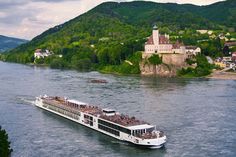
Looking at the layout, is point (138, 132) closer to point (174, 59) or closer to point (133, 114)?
point (133, 114)

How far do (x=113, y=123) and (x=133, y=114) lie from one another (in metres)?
9.50

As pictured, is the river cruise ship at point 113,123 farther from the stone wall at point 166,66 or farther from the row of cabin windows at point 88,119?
the stone wall at point 166,66

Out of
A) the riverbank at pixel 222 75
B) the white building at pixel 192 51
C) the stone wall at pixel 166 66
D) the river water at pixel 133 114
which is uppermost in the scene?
the white building at pixel 192 51

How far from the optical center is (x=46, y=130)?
42062mm

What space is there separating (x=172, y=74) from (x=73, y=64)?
4011 cm

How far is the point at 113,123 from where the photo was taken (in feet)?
127

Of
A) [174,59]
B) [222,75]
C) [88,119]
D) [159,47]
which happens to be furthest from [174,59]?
[88,119]

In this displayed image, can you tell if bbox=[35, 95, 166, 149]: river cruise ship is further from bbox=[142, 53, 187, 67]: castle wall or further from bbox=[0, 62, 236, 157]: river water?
bbox=[142, 53, 187, 67]: castle wall

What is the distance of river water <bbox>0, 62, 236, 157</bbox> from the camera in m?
34.7

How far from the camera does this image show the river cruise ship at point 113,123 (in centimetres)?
3531

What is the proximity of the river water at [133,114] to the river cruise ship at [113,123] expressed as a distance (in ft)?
1.99

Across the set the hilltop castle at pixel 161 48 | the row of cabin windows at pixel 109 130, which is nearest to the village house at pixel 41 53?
the hilltop castle at pixel 161 48

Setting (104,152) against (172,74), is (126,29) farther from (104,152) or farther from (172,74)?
(104,152)

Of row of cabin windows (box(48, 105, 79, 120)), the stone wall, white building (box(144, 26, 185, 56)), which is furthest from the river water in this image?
white building (box(144, 26, 185, 56))
